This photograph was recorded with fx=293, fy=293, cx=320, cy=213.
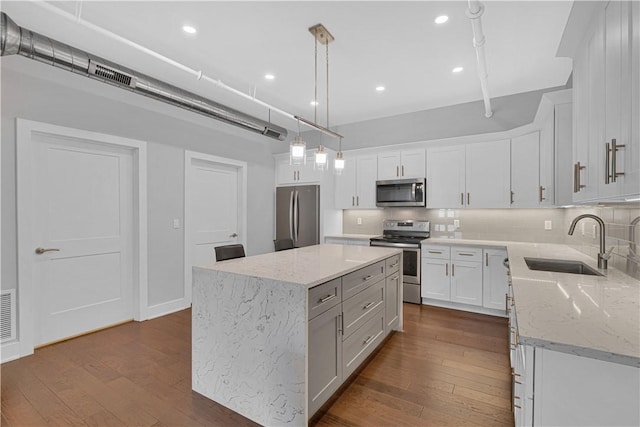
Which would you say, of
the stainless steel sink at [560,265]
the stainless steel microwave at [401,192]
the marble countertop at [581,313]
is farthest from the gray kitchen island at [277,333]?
the stainless steel microwave at [401,192]

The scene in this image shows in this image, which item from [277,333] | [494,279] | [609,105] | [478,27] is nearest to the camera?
[609,105]

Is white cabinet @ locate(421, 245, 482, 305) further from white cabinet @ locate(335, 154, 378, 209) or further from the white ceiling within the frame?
the white ceiling

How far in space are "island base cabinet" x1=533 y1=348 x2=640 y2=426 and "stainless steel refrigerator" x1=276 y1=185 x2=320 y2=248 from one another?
3.95 m

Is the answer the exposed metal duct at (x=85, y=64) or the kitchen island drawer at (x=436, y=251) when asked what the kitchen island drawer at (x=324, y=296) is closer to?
the kitchen island drawer at (x=436, y=251)

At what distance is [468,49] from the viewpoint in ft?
9.14

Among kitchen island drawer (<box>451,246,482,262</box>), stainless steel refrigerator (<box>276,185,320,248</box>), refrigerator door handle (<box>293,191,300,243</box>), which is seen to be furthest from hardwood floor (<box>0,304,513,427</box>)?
refrigerator door handle (<box>293,191,300,243</box>)

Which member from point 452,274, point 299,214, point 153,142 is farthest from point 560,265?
point 153,142

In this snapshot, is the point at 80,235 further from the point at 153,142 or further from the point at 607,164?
the point at 607,164

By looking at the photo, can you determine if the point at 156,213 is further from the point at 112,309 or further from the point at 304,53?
the point at 304,53

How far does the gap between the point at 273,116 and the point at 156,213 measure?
2351 mm

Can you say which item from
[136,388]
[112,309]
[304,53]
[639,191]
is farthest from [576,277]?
[112,309]

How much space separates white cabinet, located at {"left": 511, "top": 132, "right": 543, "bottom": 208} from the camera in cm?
362

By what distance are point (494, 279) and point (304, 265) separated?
8.99ft

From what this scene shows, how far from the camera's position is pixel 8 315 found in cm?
263
